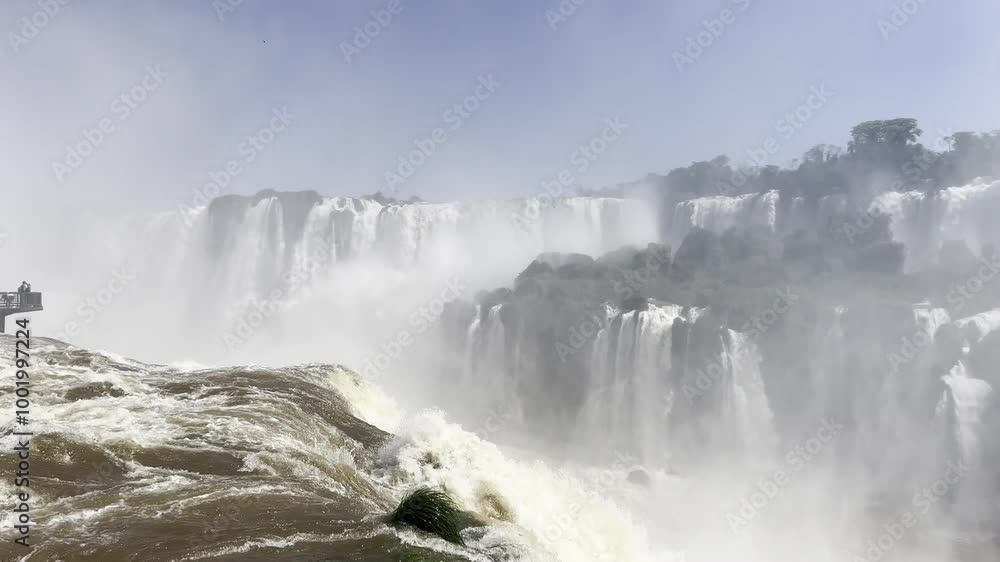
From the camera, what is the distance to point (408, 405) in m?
32.5

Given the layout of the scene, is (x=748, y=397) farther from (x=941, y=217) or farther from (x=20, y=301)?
(x=20, y=301)

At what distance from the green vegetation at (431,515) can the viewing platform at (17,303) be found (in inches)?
955

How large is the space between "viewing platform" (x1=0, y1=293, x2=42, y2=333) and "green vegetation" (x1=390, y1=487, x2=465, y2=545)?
2425cm

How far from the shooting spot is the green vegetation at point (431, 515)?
249 inches

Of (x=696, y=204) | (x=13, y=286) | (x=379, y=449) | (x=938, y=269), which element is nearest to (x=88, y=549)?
(x=379, y=449)

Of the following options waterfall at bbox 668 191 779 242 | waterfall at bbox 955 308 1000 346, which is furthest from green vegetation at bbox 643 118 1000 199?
waterfall at bbox 955 308 1000 346

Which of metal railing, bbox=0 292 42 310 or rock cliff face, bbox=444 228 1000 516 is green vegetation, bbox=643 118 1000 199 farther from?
metal railing, bbox=0 292 42 310

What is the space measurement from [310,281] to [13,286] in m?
30.8

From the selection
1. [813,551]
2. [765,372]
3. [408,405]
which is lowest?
[813,551]

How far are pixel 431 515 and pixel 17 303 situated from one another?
25279 mm

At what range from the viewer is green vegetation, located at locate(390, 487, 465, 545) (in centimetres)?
633

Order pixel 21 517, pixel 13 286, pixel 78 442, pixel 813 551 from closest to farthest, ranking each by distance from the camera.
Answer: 1. pixel 21 517
2. pixel 78 442
3. pixel 813 551
4. pixel 13 286

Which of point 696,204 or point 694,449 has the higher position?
point 696,204

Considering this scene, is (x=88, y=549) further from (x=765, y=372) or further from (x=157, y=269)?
(x=157, y=269)
